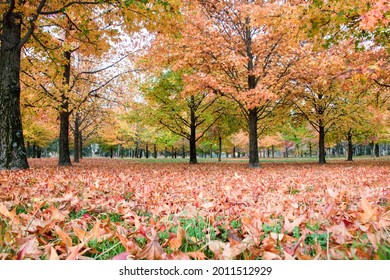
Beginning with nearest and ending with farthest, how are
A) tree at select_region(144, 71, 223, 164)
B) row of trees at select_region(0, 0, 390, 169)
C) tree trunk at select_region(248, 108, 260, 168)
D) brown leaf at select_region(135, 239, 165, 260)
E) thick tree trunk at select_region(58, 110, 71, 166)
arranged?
1. brown leaf at select_region(135, 239, 165, 260)
2. row of trees at select_region(0, 0, 390, 169)
3. tree trunk at select_region(248, 108, 260, 168)
4. thick tree trunk at select_region(58, 110, 71, 166)
5. tree at select_region(144, 71, 223, 164)

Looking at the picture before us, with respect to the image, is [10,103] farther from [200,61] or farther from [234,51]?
[234,51]

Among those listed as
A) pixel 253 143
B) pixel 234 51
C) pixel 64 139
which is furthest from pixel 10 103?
pixel 253 143

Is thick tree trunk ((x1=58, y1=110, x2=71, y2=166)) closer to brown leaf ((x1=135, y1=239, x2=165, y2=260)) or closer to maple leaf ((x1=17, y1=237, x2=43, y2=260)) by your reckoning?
maple leaf ((x1=17, y1=237, x2=43, y2=260))

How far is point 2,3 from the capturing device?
7.30 metres

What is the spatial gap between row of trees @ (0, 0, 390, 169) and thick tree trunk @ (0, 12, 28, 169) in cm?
3

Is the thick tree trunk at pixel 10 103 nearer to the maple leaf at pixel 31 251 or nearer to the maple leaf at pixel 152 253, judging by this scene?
the maple leaf at pixel 31 251

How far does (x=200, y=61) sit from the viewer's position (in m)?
11.0

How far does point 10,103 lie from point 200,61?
22.0 feet

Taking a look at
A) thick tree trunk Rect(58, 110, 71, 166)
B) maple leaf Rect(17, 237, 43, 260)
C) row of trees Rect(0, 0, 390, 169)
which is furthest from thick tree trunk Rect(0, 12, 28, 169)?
maple leaf Rect(17, 237, 43, 260)

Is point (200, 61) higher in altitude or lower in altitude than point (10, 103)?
higher

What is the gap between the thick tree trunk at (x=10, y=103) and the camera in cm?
717

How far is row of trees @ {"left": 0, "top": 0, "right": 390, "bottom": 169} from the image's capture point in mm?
7031

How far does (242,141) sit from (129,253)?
45290 millimetres

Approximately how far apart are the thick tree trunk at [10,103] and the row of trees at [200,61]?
1.0 inches
